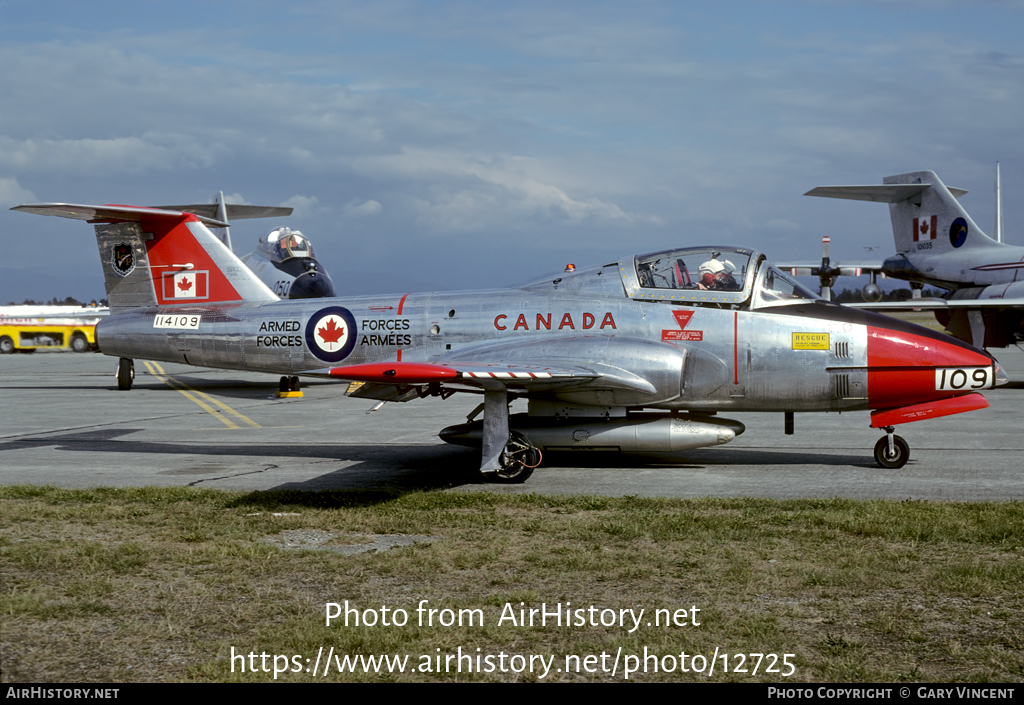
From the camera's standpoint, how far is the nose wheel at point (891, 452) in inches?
427

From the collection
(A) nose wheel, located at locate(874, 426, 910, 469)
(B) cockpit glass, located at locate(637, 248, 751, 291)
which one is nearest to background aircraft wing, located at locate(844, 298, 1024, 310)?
(A) nose wheel, located at locate(874, 426, 910, 469)

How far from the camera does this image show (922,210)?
27.5m

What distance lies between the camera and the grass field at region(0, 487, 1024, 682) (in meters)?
4.69

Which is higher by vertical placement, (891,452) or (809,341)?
(809,341)

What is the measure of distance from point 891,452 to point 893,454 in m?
0.03

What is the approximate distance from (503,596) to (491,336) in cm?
590

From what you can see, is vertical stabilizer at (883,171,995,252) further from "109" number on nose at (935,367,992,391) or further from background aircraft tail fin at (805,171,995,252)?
"109" number on nose at (935,367,992,391)

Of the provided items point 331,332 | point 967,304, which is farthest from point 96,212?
point 967,304

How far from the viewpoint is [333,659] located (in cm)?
473

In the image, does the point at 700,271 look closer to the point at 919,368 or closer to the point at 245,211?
the point at 919,368

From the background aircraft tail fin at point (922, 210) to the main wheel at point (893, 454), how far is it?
1815 cm

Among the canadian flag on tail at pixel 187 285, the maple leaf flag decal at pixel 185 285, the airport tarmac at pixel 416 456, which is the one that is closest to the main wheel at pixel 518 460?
the airport tarmac at pixel 416 456

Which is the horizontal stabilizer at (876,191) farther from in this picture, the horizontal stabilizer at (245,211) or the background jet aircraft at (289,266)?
the horizontal stabilizer at (245,211)
